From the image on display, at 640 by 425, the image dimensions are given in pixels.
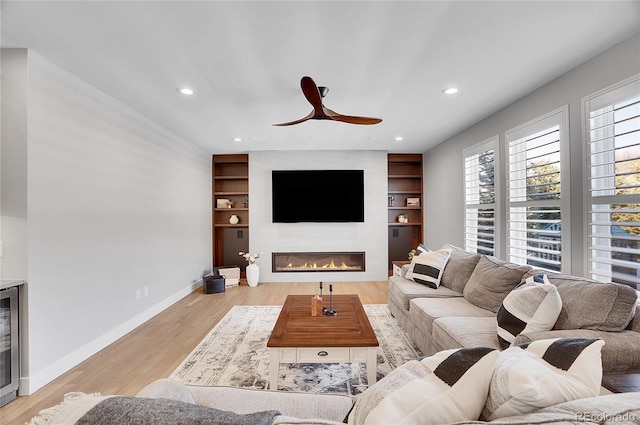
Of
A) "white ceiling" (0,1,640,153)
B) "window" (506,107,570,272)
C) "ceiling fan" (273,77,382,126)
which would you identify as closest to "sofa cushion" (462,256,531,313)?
"window" (506,107,570,272)

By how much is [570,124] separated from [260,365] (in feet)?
11.3

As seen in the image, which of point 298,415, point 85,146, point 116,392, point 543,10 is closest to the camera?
point 298,415

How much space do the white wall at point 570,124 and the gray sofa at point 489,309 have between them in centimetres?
69

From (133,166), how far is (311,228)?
3247 mm

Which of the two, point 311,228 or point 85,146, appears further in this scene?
point 311,228

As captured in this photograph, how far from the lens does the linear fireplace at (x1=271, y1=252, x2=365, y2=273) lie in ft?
19.3

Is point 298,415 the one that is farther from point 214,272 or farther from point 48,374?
point 214,272

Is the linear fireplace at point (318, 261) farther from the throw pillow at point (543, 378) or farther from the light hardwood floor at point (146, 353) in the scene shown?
the throw pillow at point (543, 378)

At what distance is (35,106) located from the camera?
90.7 inches

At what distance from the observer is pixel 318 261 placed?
6066 millimetres

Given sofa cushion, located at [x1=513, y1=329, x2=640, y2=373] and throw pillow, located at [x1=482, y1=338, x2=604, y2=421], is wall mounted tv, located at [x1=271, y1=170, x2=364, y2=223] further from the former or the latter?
throw pillow, located at [x1=482, y1=338, x2=604, y2=421]

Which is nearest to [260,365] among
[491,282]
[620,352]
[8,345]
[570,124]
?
[8,345]

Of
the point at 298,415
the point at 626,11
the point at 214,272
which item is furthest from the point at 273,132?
the point at 298,415

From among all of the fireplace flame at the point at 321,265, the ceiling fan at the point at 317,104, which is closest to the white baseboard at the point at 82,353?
the fireplace flame at the point at 321,265
